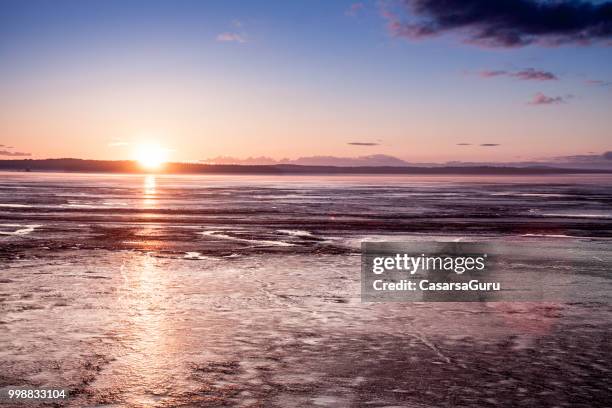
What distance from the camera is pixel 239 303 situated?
24.7 feet

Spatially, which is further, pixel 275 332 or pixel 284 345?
pixel 275 332

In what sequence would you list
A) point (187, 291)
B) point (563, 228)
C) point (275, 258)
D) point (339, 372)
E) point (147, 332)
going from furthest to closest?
point (563, 228)
point (275, 258)
point (187, 291)
point (147, 332)
point (339, 372)

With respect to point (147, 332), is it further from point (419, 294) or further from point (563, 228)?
point (563, 228)

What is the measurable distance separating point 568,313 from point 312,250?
19.4 feet

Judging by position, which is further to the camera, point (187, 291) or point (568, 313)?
point (187, 291)

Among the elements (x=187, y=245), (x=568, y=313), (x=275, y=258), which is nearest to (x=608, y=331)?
(x=568, y=313)

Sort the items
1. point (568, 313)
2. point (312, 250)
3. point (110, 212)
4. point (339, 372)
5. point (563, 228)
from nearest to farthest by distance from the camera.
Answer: point (339, 372)
point (568, 313)
point (312, 250)
point (563, 228)
point (110, 212)

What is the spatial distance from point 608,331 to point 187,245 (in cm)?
871

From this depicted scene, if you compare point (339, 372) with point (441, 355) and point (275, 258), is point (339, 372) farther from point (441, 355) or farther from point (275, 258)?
point (275, 258)

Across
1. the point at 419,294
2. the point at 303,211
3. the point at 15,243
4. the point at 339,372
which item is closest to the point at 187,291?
the point at 419,294

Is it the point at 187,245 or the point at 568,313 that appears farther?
the point at 187,245

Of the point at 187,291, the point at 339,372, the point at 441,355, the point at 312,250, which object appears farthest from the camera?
the point at 312,250

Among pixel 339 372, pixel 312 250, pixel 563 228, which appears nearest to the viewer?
pixel 339 372

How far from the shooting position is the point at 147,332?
6.15 meters
